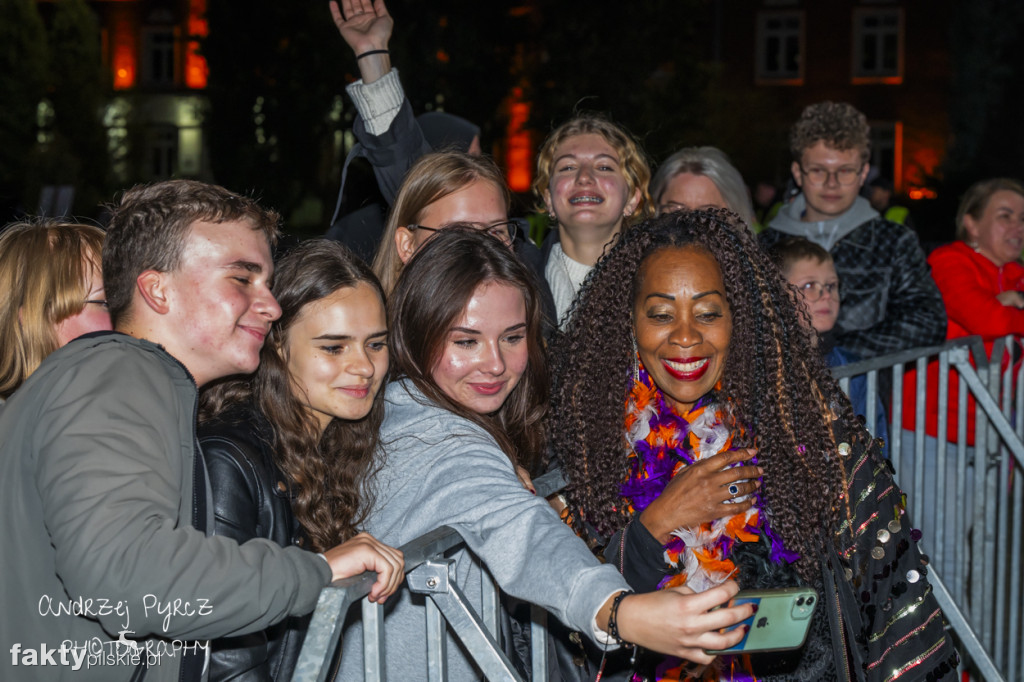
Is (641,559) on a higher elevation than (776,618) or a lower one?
lower

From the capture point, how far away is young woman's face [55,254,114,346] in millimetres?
2684

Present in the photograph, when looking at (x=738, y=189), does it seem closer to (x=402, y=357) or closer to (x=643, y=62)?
(x=402, y=357)

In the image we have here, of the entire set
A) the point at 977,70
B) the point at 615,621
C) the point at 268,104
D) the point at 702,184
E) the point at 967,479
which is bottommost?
the point at 967,479

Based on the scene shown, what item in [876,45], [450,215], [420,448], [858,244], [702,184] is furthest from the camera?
[876,45]

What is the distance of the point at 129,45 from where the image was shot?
36281mm

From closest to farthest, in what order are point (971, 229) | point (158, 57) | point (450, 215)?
point (450, 215)
point (971, 229)
point (158, 57)

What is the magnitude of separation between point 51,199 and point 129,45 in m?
33.6

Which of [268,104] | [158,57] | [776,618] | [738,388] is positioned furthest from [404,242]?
[158,57]

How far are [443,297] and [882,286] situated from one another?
2.62 m

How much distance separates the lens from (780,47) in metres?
32.5

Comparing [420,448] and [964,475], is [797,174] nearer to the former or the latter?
[964,475]

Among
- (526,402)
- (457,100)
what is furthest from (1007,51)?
(526,402)

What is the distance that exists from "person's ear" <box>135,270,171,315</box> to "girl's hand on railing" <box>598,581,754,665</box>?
110 centimetres

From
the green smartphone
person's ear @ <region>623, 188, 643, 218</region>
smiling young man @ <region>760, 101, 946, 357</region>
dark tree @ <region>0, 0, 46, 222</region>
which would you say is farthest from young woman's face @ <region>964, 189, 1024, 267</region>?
dark tree @ <region>0, 0, 46, 222</region>
